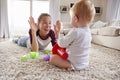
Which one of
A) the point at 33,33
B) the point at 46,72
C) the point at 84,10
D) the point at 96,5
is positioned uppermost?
the point at 96,5

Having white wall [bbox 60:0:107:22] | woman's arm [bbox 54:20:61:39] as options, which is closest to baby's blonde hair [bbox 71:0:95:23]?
woman's arm [bbox 54:20:61:39]

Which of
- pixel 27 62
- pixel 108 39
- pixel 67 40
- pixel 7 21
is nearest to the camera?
pixel 67 40

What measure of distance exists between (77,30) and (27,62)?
568mm

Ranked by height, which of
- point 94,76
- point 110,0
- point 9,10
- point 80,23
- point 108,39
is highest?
point 110,0

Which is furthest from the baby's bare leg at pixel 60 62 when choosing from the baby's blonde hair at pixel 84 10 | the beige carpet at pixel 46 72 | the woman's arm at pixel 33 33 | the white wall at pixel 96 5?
the white wall at pixel 96 5

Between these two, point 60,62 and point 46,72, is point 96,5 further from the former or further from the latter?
point 46,72

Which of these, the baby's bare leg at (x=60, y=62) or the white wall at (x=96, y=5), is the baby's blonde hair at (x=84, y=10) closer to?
the baby's bare leg at (x=60, y=62)

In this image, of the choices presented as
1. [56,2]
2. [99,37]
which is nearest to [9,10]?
[56,2]

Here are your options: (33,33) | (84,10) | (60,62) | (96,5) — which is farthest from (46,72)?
(96,5)

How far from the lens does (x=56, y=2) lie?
14.9 feet

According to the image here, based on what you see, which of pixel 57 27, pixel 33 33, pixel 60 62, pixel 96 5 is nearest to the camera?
pixel 60 62

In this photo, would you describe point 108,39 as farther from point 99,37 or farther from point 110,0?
point 110,0

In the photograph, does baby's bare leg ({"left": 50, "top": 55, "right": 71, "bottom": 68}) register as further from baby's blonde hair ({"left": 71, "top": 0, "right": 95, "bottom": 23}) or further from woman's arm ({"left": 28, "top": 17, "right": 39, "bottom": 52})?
woman's arm ({"left": 28, "top": 17, "right": 39, "bottom": 52})

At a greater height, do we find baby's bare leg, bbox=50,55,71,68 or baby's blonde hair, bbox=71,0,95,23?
baby's blonde hair, bbox=71,0,95,23
